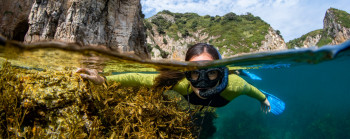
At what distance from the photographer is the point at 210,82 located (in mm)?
4148

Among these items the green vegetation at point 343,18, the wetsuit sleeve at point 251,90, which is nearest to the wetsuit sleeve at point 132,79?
the wetsuit sleeve at point 251,90

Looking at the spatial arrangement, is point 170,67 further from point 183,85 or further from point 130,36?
point 130,36

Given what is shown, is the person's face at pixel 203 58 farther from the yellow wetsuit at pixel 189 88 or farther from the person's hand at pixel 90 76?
the person's hand at pixel 90 76

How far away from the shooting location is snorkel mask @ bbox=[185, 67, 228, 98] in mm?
4039

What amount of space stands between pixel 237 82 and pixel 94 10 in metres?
15.8

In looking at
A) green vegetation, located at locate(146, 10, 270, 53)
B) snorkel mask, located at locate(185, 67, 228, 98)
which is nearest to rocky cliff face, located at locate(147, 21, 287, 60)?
green vegetation, located at locate(146, 10, 270, 53)

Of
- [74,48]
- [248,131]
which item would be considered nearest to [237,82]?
[74,48]

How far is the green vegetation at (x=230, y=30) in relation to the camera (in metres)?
40.3

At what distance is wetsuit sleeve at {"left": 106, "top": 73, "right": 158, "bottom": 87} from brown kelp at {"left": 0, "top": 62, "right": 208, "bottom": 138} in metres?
0.52

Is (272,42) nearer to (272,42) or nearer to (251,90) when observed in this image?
(272,42)

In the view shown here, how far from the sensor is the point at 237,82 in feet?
16.2

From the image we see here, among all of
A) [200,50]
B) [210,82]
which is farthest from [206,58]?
[210,82]

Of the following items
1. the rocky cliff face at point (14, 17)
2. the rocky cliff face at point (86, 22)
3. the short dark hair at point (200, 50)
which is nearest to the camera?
the short dark hair at point (200, 50)

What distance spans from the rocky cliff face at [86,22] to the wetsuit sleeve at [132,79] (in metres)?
6.63
